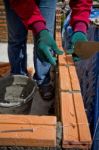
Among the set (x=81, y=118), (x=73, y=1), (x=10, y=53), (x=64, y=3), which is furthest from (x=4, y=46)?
(x=81, y=118)

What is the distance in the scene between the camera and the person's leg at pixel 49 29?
258 cm

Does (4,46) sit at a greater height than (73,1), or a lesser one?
lesser

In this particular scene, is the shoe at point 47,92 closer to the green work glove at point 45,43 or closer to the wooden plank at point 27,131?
the green work glove at point 45,43

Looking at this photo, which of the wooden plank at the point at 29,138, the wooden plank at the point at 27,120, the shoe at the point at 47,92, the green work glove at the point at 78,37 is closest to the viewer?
the wooden plank at the point at 29,138

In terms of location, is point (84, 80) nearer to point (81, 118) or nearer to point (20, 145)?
point (81, 118)

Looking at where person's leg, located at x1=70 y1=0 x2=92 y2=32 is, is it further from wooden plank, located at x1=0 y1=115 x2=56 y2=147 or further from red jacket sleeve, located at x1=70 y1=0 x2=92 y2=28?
wooden plank, located at x1=0 y1=115 x2=56 y2=147

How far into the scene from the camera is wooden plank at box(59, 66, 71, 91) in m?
2.20

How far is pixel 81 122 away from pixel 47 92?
1.20m

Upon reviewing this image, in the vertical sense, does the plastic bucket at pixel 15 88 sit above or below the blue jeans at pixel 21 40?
below

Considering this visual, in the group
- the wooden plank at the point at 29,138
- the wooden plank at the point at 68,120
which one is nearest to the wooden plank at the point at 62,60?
the wooden plank at the point at 68,120

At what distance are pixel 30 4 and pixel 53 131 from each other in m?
1.04

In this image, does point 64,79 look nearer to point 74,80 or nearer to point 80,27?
point 74,80

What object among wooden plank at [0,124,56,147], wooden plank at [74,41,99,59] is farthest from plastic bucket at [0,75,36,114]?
wooden plank at [0,124,56,147]

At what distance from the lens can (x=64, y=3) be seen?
4.57 meters
